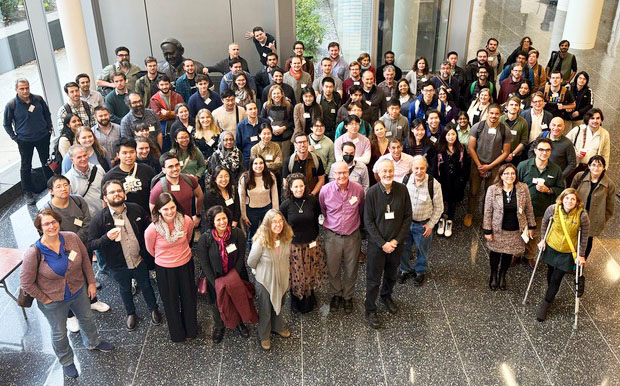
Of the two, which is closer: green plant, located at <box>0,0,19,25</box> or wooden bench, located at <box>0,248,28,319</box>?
wooden bench, located at <box>0,248,28,319</box>

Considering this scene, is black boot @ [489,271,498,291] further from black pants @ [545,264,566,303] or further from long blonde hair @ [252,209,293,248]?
long blonde hair @ [252,209,293,248]

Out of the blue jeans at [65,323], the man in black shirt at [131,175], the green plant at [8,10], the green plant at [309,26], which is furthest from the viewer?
the green plant at [309,26]

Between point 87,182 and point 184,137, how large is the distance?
119cm

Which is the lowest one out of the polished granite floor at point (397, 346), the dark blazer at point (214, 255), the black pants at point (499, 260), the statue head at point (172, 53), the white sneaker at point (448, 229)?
Result: the polished granite floor at point (397, 346)

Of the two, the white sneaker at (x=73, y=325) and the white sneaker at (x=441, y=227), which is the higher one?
the white sneaker at (x=441, y=227)

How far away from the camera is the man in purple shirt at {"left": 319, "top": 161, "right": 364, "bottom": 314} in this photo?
542 centimetres

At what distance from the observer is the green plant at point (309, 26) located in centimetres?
1088

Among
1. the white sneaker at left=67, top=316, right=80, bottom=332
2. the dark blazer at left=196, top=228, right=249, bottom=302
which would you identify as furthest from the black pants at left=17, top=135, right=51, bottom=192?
the dark blazer at left=196, top=228, right=249, bottom=302

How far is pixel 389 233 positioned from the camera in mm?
5367

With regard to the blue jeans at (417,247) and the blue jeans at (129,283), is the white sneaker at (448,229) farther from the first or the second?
the blue jeans at (129,283)

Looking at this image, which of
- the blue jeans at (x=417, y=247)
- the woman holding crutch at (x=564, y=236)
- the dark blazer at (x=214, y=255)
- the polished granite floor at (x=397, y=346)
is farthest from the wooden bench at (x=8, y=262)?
the woman holding crutch at (x=564, y=236)

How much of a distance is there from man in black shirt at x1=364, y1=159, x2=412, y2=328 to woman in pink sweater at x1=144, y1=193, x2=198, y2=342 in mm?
1766

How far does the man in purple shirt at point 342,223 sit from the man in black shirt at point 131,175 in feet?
6.42

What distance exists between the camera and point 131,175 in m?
5.90
